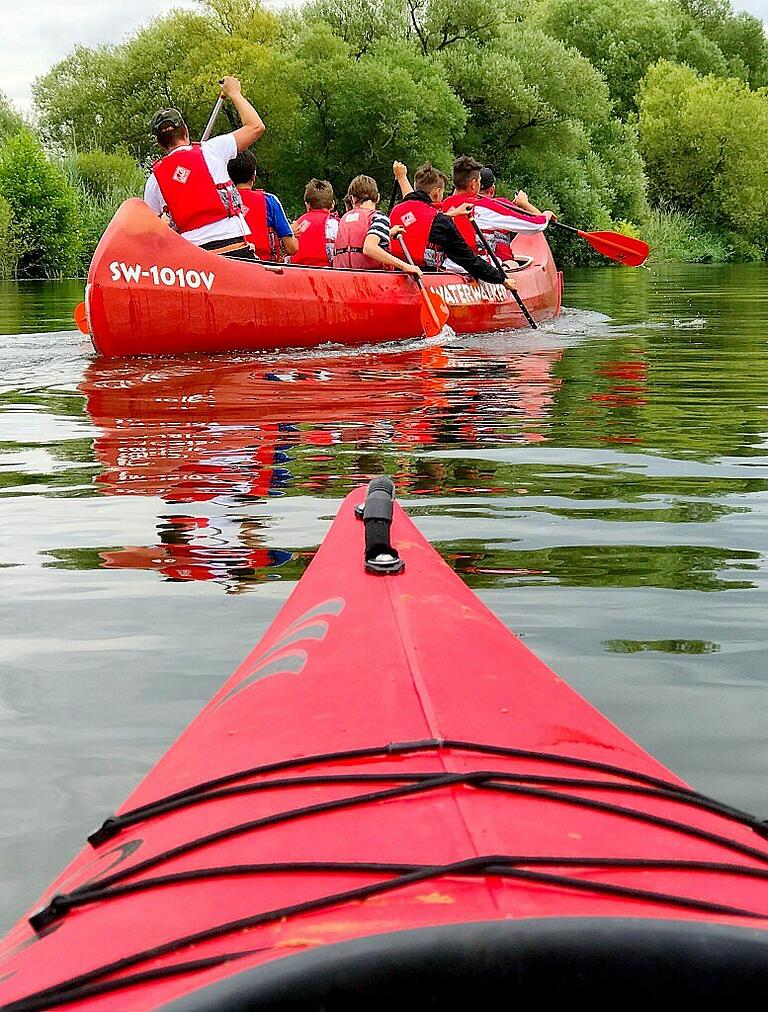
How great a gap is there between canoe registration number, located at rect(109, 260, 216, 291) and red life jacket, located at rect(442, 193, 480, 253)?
3321mm

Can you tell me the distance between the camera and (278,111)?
95.0 ft

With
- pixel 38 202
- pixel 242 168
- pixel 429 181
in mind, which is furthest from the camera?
pixel 38 202

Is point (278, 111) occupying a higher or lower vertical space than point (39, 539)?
higher

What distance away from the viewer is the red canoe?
1.05 m

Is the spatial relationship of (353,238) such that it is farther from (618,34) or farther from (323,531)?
(618,34)

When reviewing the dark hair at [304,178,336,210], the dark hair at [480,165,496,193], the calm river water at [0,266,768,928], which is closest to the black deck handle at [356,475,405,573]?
the calm river water at [0,266,768,928]

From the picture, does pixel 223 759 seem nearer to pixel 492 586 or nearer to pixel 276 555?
pixel 492 586

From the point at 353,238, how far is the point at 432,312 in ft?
4.19

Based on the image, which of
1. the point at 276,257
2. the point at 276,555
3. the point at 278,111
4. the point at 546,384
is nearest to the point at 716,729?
the point at 276,555

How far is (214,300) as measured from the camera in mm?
8859

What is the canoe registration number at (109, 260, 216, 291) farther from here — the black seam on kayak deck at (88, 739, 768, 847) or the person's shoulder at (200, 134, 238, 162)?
the black seam on kayak deck at (88, 739, 768, 847)

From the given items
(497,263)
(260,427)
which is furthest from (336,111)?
(260,427)

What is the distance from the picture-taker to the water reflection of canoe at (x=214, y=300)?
28.0 ft

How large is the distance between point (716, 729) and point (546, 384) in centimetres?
578
